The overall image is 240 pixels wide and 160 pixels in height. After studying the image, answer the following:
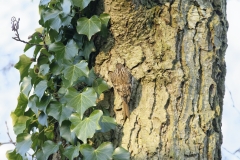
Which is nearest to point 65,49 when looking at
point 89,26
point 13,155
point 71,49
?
point 71,49

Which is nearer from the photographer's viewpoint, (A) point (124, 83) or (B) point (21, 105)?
(A) point (124, 83)

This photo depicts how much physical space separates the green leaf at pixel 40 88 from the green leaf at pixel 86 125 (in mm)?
188

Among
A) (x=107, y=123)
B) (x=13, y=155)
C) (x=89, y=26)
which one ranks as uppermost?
(x=89, y=26)

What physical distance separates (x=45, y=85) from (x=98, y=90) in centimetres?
22

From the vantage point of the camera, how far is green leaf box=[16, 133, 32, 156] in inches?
56.9

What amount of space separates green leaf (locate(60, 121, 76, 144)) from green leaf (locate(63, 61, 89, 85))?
15 centimetres

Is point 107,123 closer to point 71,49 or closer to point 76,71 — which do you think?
point 76,71

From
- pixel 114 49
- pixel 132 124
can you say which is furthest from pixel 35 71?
pixel 132 124

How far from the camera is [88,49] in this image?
4.59 feet

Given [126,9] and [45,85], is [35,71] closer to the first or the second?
[45,85]

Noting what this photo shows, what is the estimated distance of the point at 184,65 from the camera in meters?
1.33

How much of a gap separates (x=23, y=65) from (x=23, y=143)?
32 cm

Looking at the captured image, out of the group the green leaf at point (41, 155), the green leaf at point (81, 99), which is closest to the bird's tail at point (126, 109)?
the green leaf at point (81, 99)

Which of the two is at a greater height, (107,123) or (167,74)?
(167,74)
